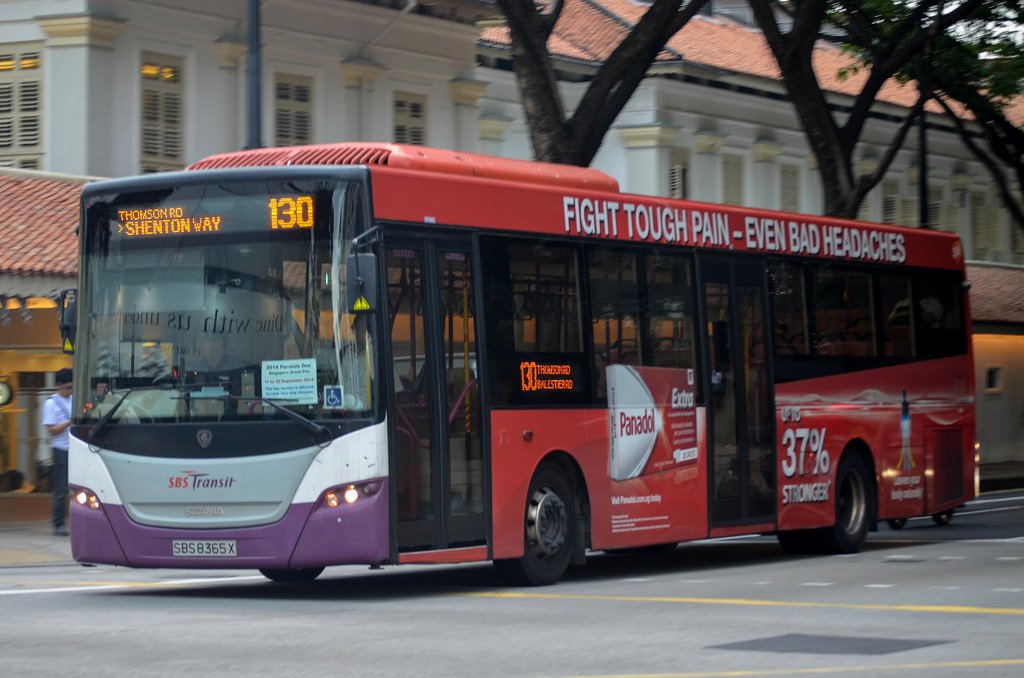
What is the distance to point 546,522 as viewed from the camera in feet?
48.7

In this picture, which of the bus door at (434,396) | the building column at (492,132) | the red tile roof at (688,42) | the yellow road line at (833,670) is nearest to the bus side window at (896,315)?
the bus door at (434,396)

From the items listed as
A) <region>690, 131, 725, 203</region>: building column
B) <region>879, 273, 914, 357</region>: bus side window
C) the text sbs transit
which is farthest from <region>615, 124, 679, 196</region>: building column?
<region>879, 273, 914, 357</region>: bus side window

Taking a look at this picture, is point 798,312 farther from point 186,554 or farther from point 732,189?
point 732,189

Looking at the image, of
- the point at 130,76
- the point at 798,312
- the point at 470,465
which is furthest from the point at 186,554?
the point at 130,76

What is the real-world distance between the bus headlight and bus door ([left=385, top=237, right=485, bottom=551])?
2268 mm

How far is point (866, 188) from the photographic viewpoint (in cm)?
2900

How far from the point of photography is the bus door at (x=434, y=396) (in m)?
13.5

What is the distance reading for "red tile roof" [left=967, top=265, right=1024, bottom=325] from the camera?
1708 inches

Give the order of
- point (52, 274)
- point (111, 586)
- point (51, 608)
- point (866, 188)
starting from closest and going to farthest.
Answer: point (51, 608), point (111, 586), point (52, 274), point (866, 188)

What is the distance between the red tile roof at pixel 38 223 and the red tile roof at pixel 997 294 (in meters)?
22.8

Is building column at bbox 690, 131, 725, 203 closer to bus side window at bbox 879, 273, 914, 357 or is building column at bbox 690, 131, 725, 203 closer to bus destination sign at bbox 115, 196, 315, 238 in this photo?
bus side window at bbox 879, 273, 914, 357

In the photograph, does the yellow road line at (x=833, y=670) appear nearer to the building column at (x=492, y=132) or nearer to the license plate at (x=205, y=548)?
the license plate at (x=205, y=548)

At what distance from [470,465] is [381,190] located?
7.09 feet

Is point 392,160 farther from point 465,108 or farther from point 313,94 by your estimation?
point 465,108
